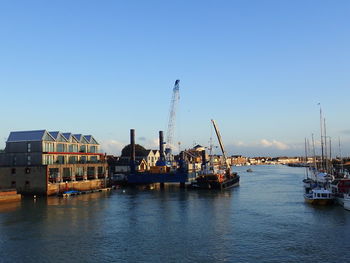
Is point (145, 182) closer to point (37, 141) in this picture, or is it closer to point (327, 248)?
point (37, 141)

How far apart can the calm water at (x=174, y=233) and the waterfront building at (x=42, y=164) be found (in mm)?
18043

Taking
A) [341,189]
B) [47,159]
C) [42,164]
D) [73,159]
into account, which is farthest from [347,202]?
[73,159]

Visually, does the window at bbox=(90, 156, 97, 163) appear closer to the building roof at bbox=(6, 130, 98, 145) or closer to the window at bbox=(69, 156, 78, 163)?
the window at bbox=(69, 156, 78, 163)

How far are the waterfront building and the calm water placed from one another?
A: 1804 cm

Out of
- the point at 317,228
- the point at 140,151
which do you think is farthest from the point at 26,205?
the point at 140,151

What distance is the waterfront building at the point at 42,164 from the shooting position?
88.6 m

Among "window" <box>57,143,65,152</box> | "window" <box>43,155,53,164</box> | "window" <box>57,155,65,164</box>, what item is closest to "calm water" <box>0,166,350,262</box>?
"window" <box>43,155,53,164</box>

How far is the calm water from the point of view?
35812 mm

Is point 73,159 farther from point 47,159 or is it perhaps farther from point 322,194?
point 322,194

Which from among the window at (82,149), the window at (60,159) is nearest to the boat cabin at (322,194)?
the window at (60,159)

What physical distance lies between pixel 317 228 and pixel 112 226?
2721cm

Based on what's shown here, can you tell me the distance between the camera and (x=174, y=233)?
1807 inches

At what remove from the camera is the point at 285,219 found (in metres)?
55.0

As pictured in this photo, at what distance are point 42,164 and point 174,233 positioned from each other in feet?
181
